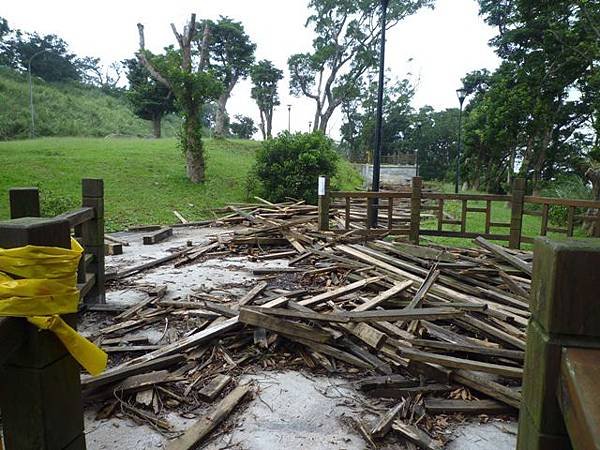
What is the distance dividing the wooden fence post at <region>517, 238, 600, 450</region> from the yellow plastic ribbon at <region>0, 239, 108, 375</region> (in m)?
1.43

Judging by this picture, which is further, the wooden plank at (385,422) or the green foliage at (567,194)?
the green foliage at (567,194)

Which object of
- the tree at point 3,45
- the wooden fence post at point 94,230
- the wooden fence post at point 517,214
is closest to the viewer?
the wooden fence post at point 94,230

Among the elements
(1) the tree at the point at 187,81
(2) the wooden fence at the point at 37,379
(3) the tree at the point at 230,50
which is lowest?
(2) the wooden fence at the point at 37,379

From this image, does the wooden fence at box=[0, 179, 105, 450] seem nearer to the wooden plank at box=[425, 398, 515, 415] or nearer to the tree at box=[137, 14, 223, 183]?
the wooden plank at box=[425, 398, 515, 415]

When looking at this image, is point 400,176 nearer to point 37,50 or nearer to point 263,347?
point 263,347

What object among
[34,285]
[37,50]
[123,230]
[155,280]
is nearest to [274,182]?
[123,230]

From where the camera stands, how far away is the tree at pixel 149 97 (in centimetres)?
3023

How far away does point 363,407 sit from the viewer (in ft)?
9.93

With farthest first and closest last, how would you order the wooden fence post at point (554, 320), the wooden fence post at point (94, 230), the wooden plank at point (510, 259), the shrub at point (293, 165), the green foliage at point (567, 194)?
the shrub at point (293, 165) → the green foliage at point (567, 194) → the wooden plank at point (510, 259) → the wooden fence post at point (94, 230) → the wooden fence post at point (554, 320)

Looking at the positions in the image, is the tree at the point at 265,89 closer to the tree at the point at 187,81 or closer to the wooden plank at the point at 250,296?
the tree at the point at 187,81

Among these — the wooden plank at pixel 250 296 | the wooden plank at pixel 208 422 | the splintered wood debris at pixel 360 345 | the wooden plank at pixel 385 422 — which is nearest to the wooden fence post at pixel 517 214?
the splintered wood debris at pixel 360 345

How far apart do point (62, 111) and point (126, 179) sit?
2476 cm

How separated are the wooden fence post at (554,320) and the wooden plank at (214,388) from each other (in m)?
2.43

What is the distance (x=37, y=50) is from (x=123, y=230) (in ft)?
144
